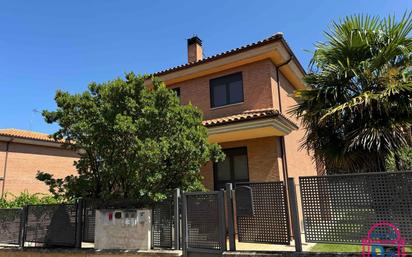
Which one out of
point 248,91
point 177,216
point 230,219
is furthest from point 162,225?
point 248,91

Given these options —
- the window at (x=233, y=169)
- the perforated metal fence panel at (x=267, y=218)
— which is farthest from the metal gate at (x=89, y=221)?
the window at (x=233, y=169)

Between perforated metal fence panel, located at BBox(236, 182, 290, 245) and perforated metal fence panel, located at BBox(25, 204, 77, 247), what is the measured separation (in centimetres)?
490

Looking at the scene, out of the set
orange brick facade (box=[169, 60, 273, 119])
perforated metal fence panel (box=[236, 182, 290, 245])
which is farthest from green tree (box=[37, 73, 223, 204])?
orange brick facade (box=[169, 60, 273, 119])

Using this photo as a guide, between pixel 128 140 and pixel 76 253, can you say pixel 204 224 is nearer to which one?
pixel 128 140

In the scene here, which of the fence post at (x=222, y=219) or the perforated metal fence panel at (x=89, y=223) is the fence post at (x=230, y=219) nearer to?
the fence post at (x=222, y=219)

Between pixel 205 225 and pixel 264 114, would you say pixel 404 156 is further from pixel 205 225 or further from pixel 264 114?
pixel 205 225

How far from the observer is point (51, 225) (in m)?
9.52

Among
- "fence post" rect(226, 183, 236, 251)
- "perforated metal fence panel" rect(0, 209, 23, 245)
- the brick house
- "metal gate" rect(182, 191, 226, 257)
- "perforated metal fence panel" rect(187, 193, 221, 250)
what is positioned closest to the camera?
"fence post" rect(226, 183, 236, 251)

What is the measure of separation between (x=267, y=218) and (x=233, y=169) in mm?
5481

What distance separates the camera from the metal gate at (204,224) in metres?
7.25

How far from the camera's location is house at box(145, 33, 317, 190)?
11163 mm

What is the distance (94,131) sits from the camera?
8.12 meters

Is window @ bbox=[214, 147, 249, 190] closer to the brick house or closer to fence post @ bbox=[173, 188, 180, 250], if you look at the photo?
the brick house

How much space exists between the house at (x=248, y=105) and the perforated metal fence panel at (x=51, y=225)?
506 centimetres
